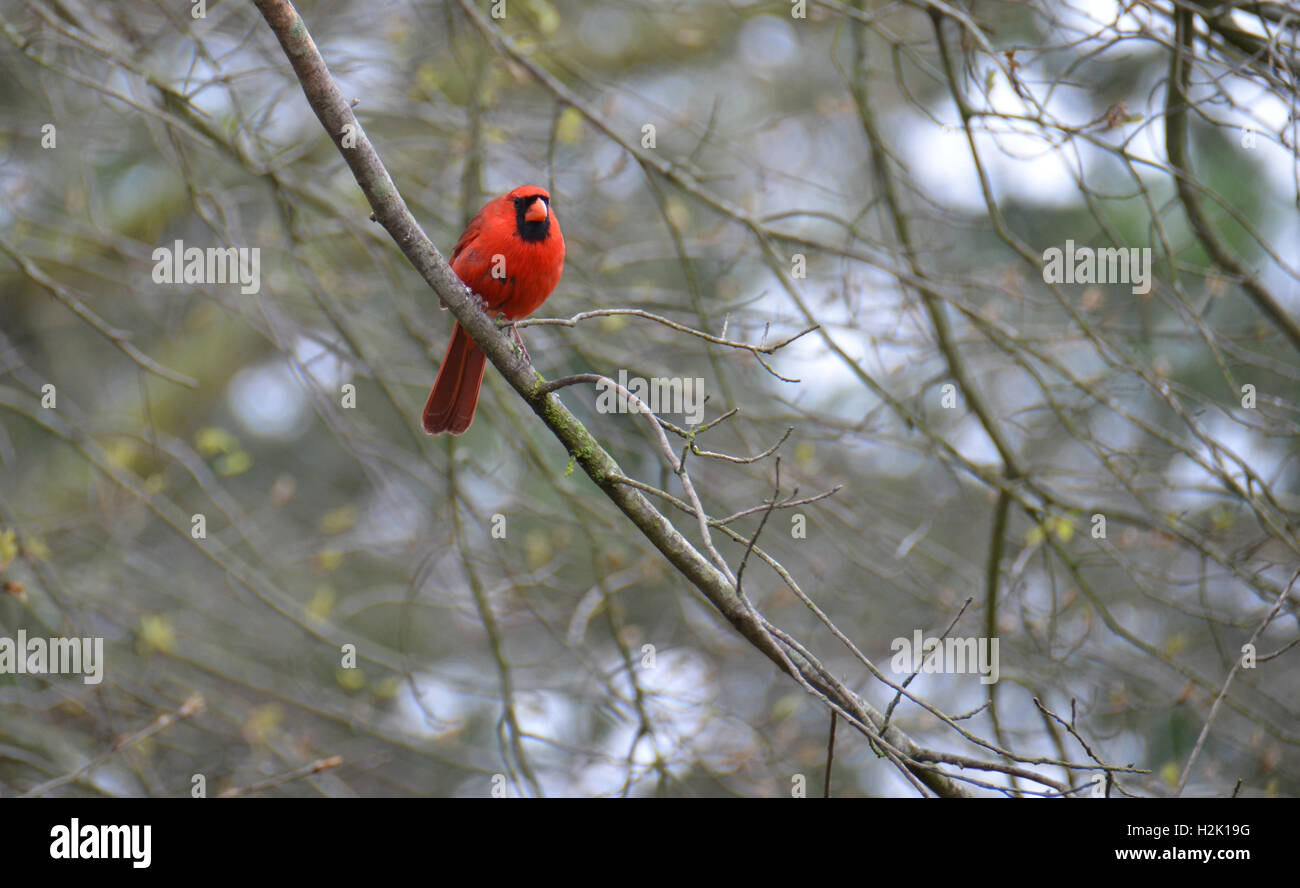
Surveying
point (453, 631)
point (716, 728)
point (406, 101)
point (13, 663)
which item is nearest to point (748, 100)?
point (406, 101)

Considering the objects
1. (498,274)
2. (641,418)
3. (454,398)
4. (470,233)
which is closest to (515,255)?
(498,274)

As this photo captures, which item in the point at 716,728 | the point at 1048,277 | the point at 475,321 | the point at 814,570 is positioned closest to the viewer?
the point at 475,321

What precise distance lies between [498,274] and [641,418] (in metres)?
1.26

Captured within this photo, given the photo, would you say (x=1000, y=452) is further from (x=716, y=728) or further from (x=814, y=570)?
(x=716, y=728)

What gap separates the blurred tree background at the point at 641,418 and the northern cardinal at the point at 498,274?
0.36 meters

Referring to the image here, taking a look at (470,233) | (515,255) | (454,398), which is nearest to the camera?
(515,255)

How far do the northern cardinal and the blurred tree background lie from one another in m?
0.36

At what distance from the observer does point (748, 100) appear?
900 centimetres

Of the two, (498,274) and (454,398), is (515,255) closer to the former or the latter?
(498,274)

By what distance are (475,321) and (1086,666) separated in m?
3.46

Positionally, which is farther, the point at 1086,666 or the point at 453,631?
the point at 453,631

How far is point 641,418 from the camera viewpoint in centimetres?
514
